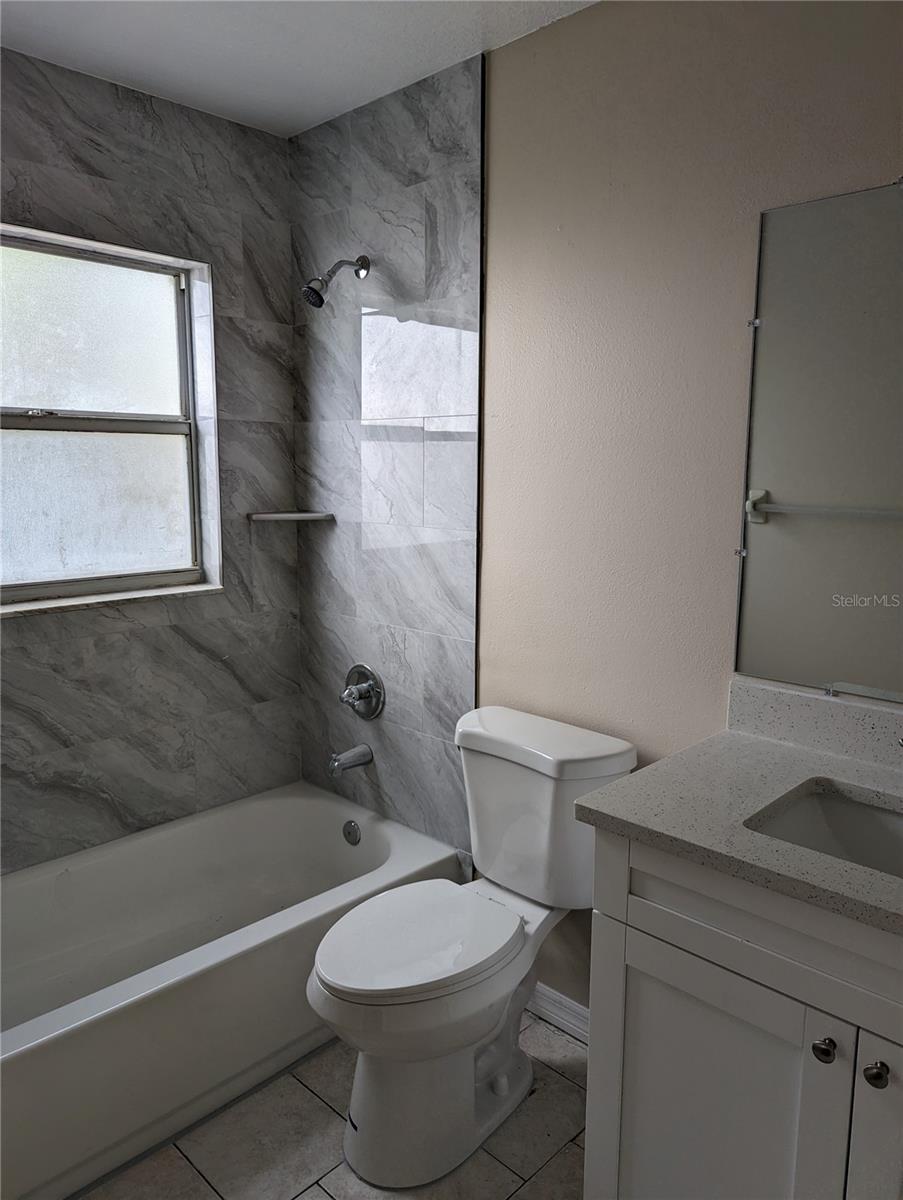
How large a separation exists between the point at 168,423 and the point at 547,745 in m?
1.55

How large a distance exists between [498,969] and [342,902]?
535 millimetres

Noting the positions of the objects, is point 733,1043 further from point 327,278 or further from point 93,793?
point 327,278

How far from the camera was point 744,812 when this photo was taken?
1.44m

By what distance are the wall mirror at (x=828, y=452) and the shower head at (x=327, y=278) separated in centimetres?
120

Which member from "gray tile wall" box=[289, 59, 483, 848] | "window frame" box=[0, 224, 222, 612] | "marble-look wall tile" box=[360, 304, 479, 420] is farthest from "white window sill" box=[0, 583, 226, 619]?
"marble-look wall tile" box=[360, 304, 479, 420]

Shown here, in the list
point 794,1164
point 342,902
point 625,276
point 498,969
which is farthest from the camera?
point 342,902

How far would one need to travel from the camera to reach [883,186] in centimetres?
153

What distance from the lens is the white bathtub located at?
67.7 inches

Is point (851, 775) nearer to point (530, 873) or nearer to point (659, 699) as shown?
point (659, 699)

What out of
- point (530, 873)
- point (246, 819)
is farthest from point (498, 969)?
point (246, 819)

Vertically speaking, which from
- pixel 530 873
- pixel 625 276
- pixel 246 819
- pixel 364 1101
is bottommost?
pixel 364 1101

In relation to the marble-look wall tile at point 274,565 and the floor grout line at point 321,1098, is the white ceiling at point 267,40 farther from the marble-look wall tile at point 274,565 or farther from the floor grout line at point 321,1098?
the floor grout line at point 321,1098

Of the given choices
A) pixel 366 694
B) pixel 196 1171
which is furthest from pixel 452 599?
pixel 196 1171

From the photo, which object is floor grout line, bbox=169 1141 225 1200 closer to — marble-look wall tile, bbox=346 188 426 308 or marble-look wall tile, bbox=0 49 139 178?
marble-look wall tile, bbox=346 188 426 308
